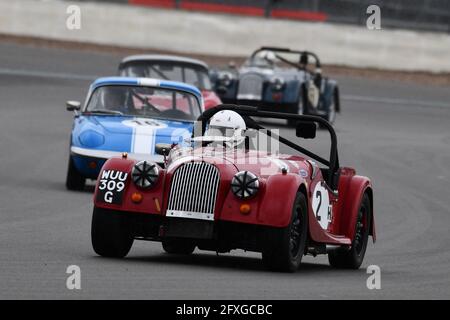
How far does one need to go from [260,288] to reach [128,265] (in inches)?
49.9

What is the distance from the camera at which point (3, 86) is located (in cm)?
2941

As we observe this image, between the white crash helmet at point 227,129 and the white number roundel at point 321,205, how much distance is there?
715 mm

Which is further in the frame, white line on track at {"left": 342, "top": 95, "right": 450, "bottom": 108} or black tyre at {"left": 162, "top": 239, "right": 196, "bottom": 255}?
white line on track at {"left": 342, "top": 95, "right": 450, "bottom": 108}

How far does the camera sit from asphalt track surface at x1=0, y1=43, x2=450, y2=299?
8641mm

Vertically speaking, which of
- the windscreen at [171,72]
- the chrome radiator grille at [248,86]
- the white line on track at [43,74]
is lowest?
the white line on track at [43,74]

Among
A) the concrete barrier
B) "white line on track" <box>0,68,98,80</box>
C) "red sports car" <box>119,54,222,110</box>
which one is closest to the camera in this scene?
"red sports car" <box>119,54,222,110</box>

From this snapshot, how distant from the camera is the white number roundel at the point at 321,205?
33.8ft

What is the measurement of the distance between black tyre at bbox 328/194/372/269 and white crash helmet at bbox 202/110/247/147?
3.89ft
